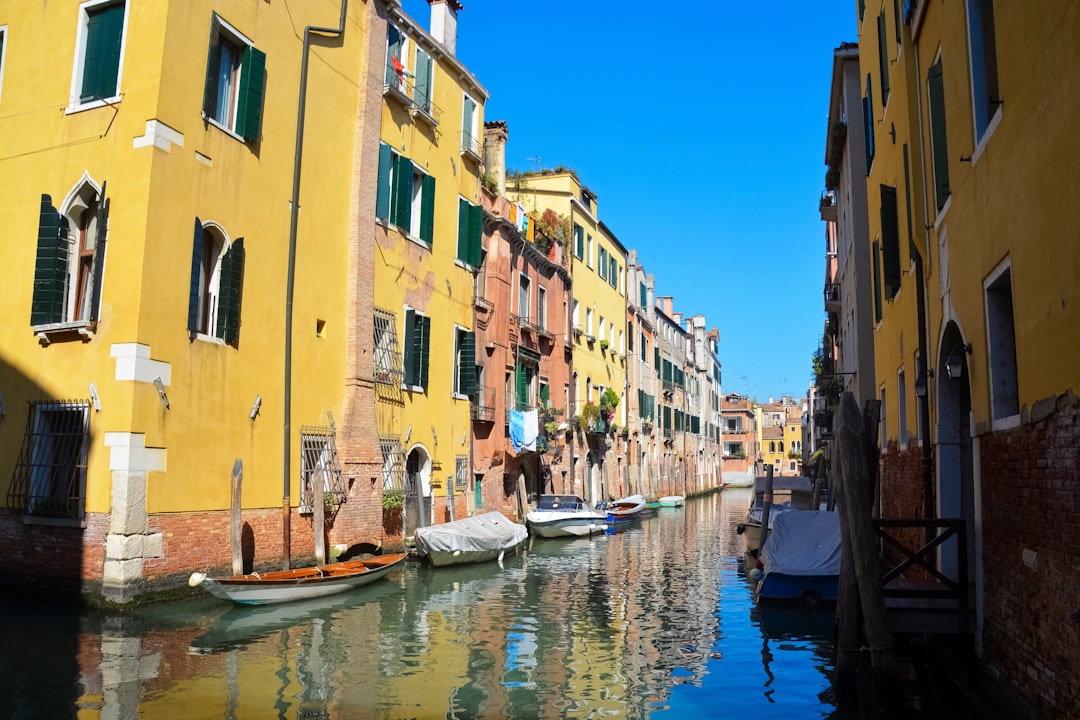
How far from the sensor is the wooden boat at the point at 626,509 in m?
31.1

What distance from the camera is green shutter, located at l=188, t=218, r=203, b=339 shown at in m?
12.7

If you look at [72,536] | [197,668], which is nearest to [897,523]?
[197,668]

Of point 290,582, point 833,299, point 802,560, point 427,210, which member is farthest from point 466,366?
point 802,560

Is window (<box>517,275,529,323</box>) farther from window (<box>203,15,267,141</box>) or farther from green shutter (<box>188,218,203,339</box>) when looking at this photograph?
green shutter (<box>188,218,203,339</box>)

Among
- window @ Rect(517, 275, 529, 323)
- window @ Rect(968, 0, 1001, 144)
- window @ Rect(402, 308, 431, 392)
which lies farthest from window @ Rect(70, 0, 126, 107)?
window @ Rect(517, 275, 529, 323)

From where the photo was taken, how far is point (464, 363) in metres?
21.4

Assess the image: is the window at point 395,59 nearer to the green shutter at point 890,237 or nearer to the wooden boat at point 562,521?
the green shutter at point 890,237

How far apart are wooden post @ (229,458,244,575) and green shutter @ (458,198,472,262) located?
978cm

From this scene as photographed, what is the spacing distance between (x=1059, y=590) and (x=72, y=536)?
11.4m

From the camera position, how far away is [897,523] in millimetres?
8008

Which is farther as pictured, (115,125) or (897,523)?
(115,125)

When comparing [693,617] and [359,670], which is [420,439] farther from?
[359,670]

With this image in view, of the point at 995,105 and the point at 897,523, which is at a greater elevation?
the point at 995,105

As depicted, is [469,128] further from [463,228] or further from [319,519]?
[319,519]
